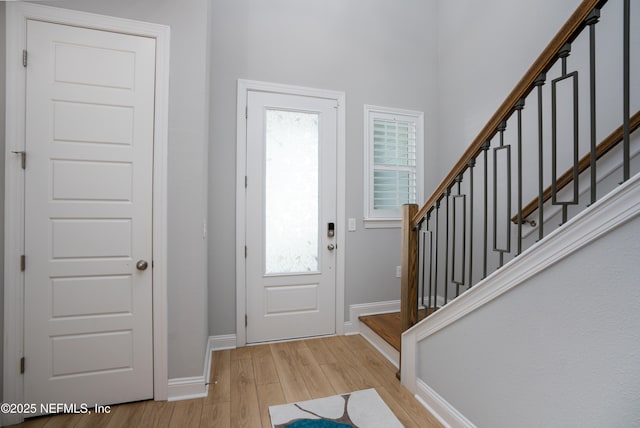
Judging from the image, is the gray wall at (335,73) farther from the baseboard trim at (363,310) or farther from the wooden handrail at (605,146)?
the wooden handrail at (605,146)

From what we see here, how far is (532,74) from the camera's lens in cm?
126

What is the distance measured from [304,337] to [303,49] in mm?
2858

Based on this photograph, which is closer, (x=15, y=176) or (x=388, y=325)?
(x=15, y=176)

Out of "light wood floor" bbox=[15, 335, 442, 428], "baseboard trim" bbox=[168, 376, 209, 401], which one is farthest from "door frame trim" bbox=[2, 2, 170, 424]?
"baseboard trim" bbox=[168, 376, 209, 401]

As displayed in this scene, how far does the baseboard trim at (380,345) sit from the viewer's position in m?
2.38

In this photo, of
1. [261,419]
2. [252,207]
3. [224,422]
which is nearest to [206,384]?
[224,422]

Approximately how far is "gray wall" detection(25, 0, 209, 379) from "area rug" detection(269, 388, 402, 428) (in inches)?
26.6

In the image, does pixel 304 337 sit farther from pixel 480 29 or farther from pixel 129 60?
pixel 480 29

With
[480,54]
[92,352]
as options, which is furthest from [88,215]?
[480,54]

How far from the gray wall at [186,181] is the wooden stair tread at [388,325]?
58.5 inches

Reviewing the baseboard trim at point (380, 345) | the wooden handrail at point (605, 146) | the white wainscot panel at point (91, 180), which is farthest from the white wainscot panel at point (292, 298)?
the wooden handrail at point (605, 146)

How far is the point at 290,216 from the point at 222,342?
51.7 inches

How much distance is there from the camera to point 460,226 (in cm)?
306

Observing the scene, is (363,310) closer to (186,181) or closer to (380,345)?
(380,345)
